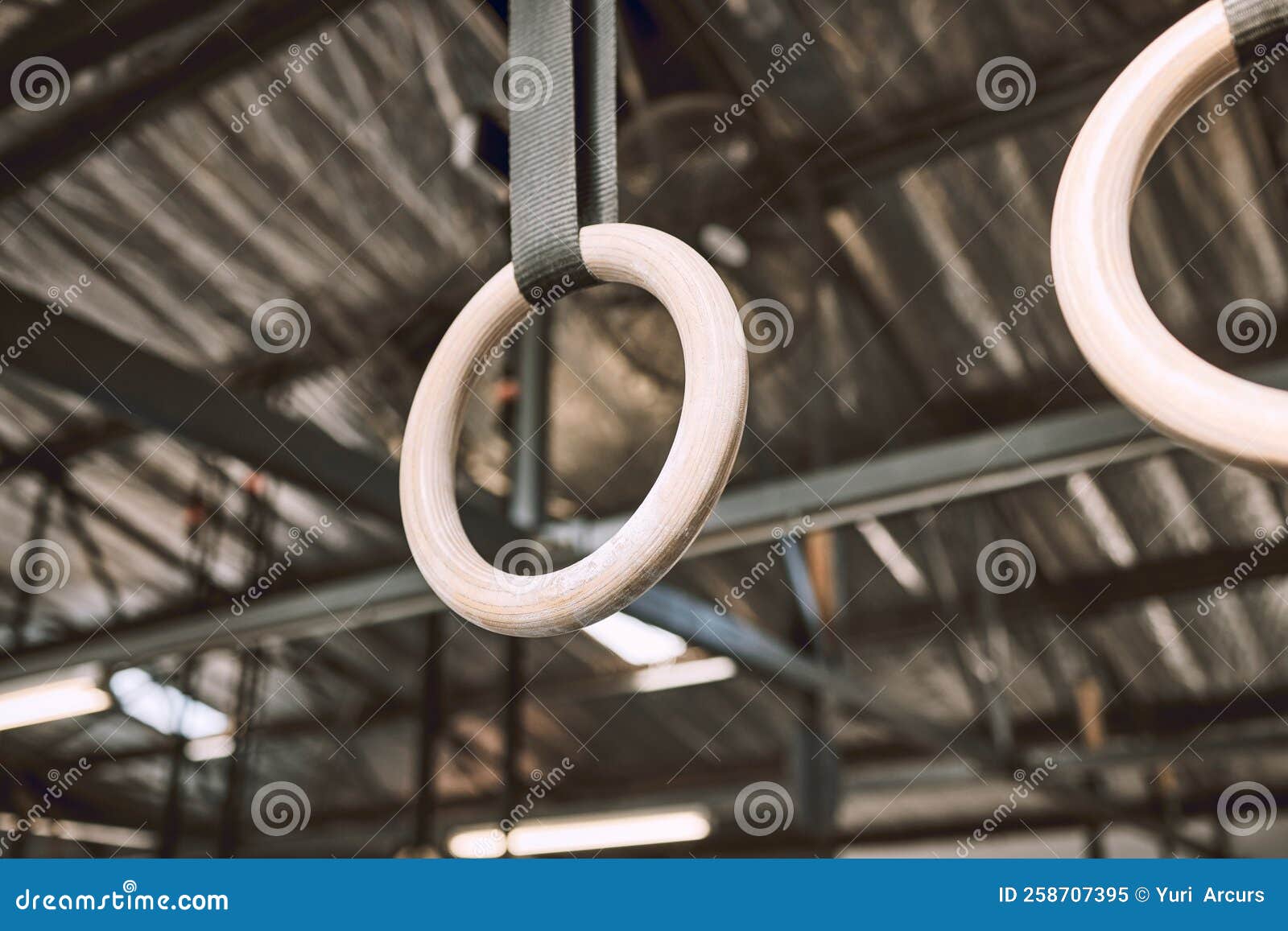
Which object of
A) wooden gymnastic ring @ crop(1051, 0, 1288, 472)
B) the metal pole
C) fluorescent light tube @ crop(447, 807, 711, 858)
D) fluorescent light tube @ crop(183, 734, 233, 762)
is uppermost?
fluorescent light tube @ crop(183, 734, 233, 762)

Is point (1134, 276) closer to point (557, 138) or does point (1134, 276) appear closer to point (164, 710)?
point (557, 138)

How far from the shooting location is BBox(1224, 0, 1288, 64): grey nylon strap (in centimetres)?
74

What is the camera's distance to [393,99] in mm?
4480

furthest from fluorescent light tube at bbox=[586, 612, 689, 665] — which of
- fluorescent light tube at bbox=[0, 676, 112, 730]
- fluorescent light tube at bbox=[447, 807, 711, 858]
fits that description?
fluorescent light tube at bbox=[0, 676, 112, 730]

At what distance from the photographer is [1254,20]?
29.1 inches

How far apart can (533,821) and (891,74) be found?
7.66 meters

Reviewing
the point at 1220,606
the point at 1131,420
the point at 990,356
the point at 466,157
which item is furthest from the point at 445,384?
the point at 1220,606

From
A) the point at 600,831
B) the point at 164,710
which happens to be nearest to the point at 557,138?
the point at 600,831

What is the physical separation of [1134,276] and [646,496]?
1.30 feet

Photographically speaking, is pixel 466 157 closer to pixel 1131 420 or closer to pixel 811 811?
pixel 1131 420

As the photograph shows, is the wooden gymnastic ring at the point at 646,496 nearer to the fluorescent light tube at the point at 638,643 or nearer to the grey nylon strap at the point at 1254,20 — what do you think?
the grey nylon strap at the point at 1254,20

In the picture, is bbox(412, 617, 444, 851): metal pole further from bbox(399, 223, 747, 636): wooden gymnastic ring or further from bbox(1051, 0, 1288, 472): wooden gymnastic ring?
bbox(1051, 0, 1288, 472): wooden gymnastic ring
